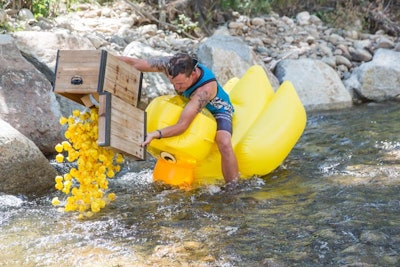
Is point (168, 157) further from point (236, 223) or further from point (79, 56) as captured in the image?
point (79, 56)

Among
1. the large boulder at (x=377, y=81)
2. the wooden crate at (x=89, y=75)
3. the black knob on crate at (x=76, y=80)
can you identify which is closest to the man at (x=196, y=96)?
the wooden crate at (x=89, y=75)

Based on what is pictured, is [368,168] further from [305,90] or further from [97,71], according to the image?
[305,90]

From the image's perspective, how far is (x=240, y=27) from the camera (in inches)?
391

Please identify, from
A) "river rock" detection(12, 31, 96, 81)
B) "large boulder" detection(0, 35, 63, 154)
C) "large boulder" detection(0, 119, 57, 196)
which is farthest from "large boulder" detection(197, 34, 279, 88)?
"large boulder" detection(0, 119, 57, 196)

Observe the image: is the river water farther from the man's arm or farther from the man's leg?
the man's arm

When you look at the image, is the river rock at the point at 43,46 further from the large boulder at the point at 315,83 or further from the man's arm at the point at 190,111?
the large boulder at the point at 315,83

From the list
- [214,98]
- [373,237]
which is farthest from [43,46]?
[373,237]

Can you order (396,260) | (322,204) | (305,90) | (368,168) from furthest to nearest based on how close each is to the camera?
(305,90) < (368,168) < (322,204) < (396,260)

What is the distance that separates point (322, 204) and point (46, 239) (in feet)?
5.90

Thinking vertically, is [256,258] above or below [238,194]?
above

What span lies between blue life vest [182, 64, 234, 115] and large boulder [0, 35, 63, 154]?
4.98 ft

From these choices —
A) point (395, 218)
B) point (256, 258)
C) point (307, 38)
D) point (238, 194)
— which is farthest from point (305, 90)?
point (256, 258)

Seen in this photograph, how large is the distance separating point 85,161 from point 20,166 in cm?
85

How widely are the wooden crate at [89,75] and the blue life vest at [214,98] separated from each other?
2.45 ft
